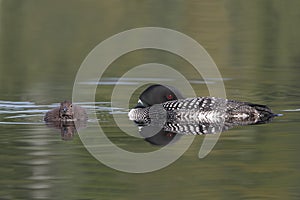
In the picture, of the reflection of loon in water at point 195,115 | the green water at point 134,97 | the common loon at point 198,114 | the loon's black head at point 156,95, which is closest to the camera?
the green water at point 134,97

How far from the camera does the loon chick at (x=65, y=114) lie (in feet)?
38.2

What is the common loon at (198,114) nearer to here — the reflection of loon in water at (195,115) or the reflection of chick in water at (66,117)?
the reflection of loon in water at (195,115)

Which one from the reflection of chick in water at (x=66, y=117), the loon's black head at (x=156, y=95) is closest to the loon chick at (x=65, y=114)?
the reflection of chick in water at (x=66, y=117)

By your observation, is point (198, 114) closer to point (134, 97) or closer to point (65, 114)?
point (65, 114)

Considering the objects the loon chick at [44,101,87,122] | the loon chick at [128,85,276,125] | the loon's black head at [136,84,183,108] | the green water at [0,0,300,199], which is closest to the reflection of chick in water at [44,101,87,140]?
the loon chick at [44,101,87,122]

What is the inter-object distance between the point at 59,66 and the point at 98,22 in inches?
313

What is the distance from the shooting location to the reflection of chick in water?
11578 mm

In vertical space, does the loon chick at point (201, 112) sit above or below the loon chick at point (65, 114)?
below

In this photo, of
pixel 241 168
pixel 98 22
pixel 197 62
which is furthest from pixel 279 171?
pixel 98 22

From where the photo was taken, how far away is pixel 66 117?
11.7 metres

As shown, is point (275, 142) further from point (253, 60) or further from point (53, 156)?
point (253, 60)

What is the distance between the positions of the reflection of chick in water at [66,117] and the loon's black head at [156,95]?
3.39 feet

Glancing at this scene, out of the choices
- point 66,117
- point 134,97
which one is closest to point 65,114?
point 66,117

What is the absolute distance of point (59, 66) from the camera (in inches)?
684
